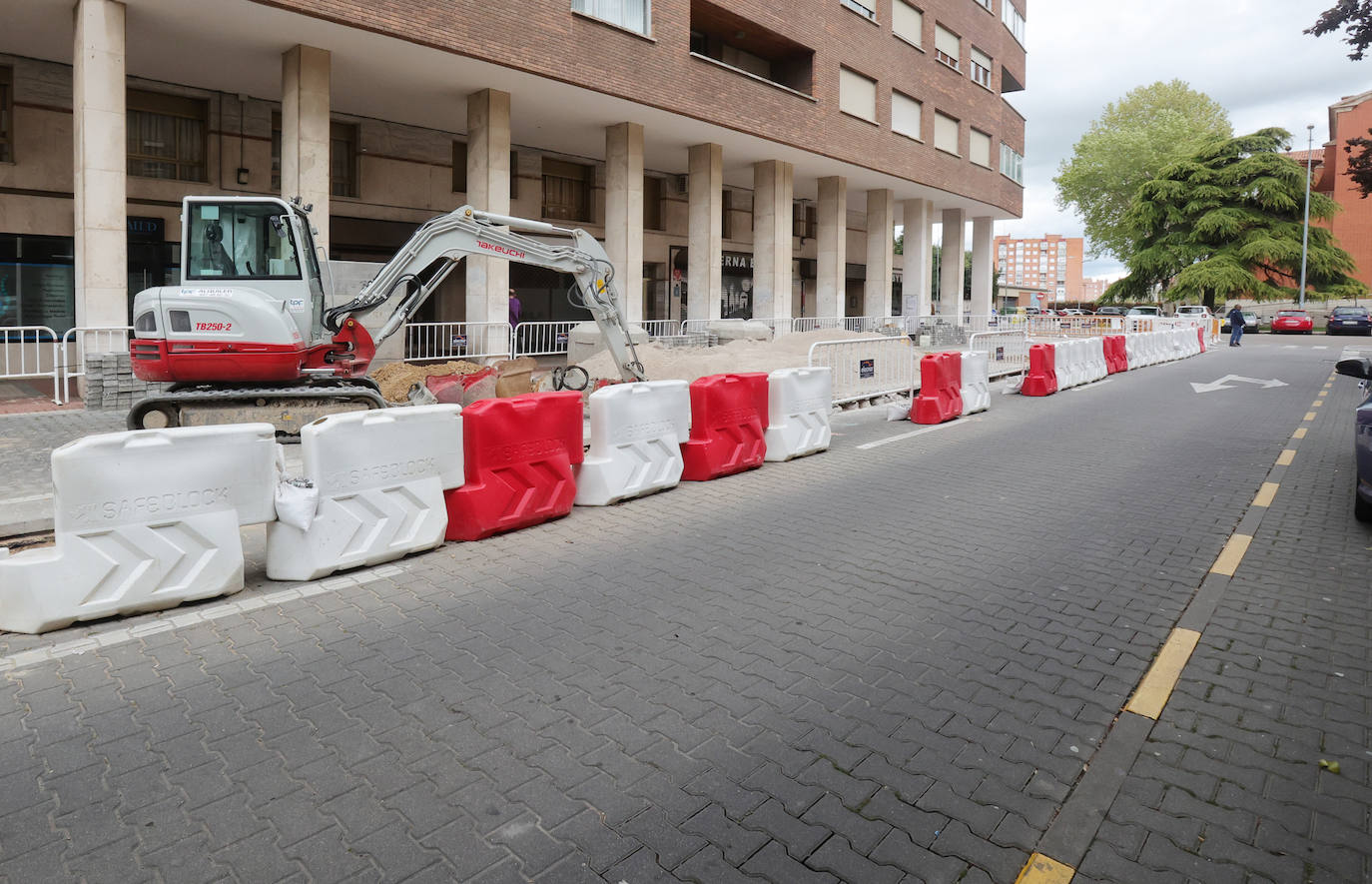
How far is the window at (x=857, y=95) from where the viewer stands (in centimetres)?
2905

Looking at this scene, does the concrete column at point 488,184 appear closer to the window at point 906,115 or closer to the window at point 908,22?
the window at point 906,115

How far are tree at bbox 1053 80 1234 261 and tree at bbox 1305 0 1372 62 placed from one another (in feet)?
168

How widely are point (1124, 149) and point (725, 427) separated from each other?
71.9m

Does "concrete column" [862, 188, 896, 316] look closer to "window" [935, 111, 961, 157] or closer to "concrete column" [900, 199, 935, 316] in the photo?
"concrete column" [900, 199, 935, 316]

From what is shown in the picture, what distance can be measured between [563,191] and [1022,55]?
91.1ft

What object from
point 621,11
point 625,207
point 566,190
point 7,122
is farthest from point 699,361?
point 7,122

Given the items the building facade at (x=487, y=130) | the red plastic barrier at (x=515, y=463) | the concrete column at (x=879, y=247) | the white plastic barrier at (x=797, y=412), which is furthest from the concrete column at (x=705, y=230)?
the red plastic barrier at (x=515, y=463)

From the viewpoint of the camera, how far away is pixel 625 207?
922 inches

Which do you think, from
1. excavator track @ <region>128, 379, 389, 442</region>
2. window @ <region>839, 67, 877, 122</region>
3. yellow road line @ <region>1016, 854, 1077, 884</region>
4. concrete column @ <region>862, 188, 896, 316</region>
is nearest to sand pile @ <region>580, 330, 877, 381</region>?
excavator track @ <region>128, 379, 389, 442</region>

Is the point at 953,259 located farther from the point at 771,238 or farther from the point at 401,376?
the point at 401,376

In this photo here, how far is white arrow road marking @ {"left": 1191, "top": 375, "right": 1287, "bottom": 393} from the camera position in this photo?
18328mm

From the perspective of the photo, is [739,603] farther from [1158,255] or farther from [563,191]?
[1158,255]

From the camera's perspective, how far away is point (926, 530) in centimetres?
700

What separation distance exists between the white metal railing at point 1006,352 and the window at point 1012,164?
76.5 feet
